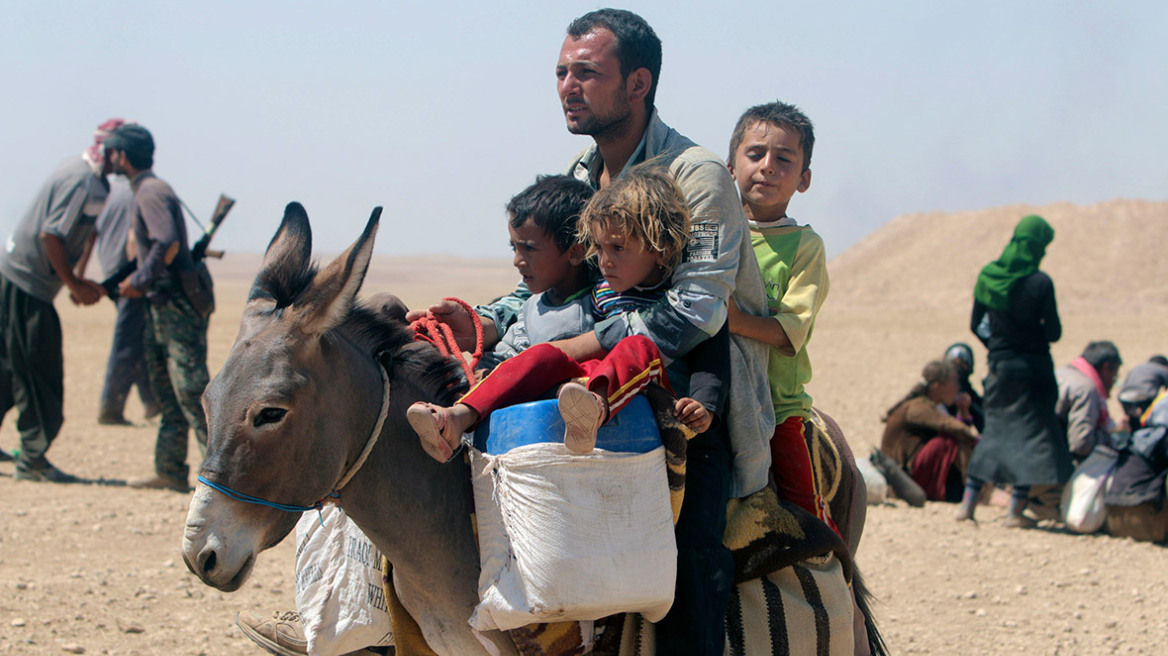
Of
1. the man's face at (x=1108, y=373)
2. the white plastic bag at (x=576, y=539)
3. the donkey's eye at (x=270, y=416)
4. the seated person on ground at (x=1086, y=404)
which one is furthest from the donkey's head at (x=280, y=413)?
the man's face at (x=1108, y=373)

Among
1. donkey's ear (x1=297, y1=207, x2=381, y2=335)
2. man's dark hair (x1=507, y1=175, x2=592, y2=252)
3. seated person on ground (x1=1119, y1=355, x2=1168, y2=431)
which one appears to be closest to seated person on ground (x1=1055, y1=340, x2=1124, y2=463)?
seated person on ground (x1=1119, y1=355, x2=1168, y2=431)

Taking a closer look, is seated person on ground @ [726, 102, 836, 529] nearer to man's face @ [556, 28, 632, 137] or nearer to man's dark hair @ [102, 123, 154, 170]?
man's face @ [556, 28, 632, 137]

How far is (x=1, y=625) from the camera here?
5695mm

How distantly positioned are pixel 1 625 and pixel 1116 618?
21.2 ft

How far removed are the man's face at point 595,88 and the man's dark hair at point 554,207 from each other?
0.25 meters

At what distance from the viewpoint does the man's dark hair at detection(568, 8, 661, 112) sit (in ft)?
12.2

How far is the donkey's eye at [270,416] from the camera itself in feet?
9.46

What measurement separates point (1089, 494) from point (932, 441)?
1.54 meters

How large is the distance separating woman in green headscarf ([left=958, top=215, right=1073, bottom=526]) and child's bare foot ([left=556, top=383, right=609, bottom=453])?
7229 mm

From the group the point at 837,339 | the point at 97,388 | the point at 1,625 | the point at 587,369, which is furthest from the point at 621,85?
the point at 837,339

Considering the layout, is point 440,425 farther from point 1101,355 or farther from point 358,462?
point 1101,355

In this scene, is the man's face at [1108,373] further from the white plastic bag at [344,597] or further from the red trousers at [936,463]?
the white plastic bag at [344,597]

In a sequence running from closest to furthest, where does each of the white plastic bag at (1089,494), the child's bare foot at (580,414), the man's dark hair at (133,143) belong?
the child's bare foot at (580,414) < the white plastic bag at (1089,494) < the man's dark hair at (133,143)

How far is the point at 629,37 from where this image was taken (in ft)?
12.2
